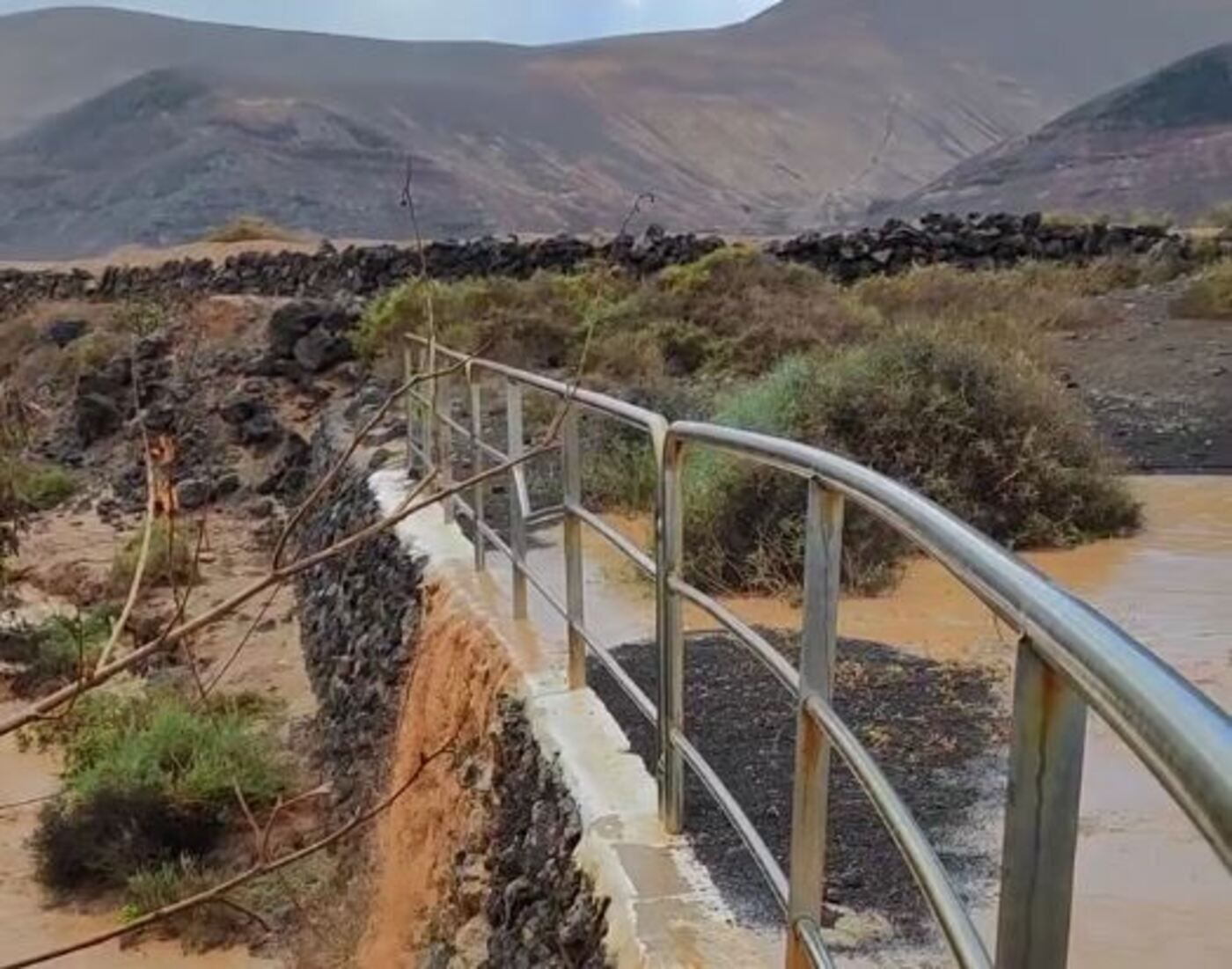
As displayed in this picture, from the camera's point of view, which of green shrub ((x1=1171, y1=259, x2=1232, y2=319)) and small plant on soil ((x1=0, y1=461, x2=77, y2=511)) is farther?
small plant on soil ((x1=0, y1=461, x2=77, y2=511))

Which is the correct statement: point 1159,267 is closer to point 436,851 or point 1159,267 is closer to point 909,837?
point 436,851

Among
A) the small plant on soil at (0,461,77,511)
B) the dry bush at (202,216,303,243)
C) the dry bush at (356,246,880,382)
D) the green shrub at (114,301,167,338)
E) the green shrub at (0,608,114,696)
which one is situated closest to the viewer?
the green shrub at (0,608,114,696)

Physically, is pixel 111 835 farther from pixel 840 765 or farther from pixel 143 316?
pixel 143 316

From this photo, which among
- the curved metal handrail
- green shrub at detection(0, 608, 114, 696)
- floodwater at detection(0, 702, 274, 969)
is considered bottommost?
green shrub at detection(0, 608, 114, 696)

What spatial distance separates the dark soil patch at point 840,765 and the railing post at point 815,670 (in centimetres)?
90

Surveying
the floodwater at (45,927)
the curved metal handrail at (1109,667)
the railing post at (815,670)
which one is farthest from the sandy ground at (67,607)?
the curved metal handrail at (1109,667)

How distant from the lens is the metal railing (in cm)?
115

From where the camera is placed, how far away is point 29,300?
35.8 m

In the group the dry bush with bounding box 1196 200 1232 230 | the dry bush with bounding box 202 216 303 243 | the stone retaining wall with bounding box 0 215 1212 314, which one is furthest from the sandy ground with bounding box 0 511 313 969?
the dry bush with bounding box 1196 200 1232 230

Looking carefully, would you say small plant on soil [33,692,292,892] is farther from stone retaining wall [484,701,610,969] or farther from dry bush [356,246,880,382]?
dry bush [356,246,880,382]

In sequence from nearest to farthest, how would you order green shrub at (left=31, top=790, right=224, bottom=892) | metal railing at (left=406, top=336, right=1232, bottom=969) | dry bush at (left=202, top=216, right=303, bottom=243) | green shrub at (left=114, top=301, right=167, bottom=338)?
metal railing at (left=406, top=336, right=1232, bottom=969) < green shrub at (left=31, top=790, right=224, bottom=892) < green shrub at (left=114, top=301, right=167, bottom=338) < dry bush at (left=202, top=216, right=303, bottom=243)

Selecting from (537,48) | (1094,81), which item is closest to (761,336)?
(537,48)

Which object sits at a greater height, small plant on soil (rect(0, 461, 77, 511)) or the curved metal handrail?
the curved metal handrail

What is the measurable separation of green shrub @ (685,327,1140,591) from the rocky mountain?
2082 inches
